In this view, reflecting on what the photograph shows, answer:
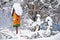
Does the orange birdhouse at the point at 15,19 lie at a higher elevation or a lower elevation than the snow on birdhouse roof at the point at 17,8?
lower

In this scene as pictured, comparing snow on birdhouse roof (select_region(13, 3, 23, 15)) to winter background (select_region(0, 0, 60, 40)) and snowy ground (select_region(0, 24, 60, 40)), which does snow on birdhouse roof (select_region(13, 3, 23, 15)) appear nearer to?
winter background (select_region(0, 0, 60, 40))

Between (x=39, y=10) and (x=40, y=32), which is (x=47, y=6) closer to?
(x=39, y=10)

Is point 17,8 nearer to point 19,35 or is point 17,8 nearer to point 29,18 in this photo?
point 29,18

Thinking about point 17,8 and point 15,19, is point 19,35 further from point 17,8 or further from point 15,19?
point 17,8

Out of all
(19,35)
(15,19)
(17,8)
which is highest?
(17,8)

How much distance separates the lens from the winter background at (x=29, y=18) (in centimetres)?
149

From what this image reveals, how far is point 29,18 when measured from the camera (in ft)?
4.98

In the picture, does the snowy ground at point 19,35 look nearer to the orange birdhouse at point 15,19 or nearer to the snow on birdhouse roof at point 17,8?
the orange birdhouse at point 15,19

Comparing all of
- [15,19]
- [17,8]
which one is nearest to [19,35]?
[15,19]

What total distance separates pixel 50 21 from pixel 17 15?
38 centimetres

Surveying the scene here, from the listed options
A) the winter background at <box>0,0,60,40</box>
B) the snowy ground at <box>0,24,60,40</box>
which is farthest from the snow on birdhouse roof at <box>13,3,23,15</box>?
the snowy ground at <box>0,24,60,40</box>

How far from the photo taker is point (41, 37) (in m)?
1.51

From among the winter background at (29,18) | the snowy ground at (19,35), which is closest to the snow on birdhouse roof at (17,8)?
the winter background at (29,18)

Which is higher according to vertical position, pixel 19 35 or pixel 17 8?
pixel 17 8
